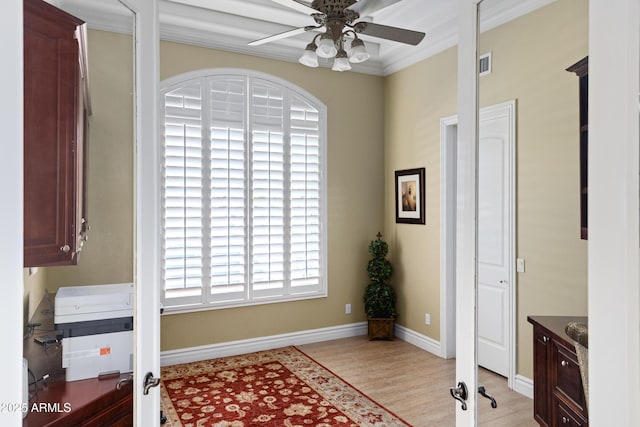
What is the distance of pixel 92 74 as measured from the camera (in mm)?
1163

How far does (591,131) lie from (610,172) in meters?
0.10

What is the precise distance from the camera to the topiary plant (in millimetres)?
4691

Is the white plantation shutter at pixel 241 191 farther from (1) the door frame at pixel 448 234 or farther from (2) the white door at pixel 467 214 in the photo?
(2) the white door at pixel 467 214

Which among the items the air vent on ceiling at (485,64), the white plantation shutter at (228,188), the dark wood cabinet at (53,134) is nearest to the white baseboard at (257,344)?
the white plantation shutter at (228,188)

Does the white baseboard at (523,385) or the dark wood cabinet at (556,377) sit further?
the white baseboard at (523,385)

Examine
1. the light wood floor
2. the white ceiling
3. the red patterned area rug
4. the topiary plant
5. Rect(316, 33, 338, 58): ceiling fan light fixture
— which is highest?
the white ceiling

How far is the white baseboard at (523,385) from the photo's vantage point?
1120 mm

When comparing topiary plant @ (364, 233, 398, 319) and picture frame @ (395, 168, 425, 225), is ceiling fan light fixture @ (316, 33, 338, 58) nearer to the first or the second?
picture frame @ (395, 168, 425, 225)

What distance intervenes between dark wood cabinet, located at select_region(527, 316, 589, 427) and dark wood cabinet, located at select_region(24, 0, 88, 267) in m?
1.25

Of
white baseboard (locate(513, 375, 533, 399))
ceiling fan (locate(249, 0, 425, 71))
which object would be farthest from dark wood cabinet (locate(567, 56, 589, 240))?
ceiling fan (locate(249, 0, 425, 71))

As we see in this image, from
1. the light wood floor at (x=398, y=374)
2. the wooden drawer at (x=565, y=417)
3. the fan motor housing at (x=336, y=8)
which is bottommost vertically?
the light wood floor at (x=398, y=374)

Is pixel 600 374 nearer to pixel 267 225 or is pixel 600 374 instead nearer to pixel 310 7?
pixel 310 7

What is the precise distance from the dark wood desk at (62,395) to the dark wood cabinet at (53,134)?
0.57ft

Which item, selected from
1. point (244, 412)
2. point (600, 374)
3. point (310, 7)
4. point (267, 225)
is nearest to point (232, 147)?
point (267, 225)
